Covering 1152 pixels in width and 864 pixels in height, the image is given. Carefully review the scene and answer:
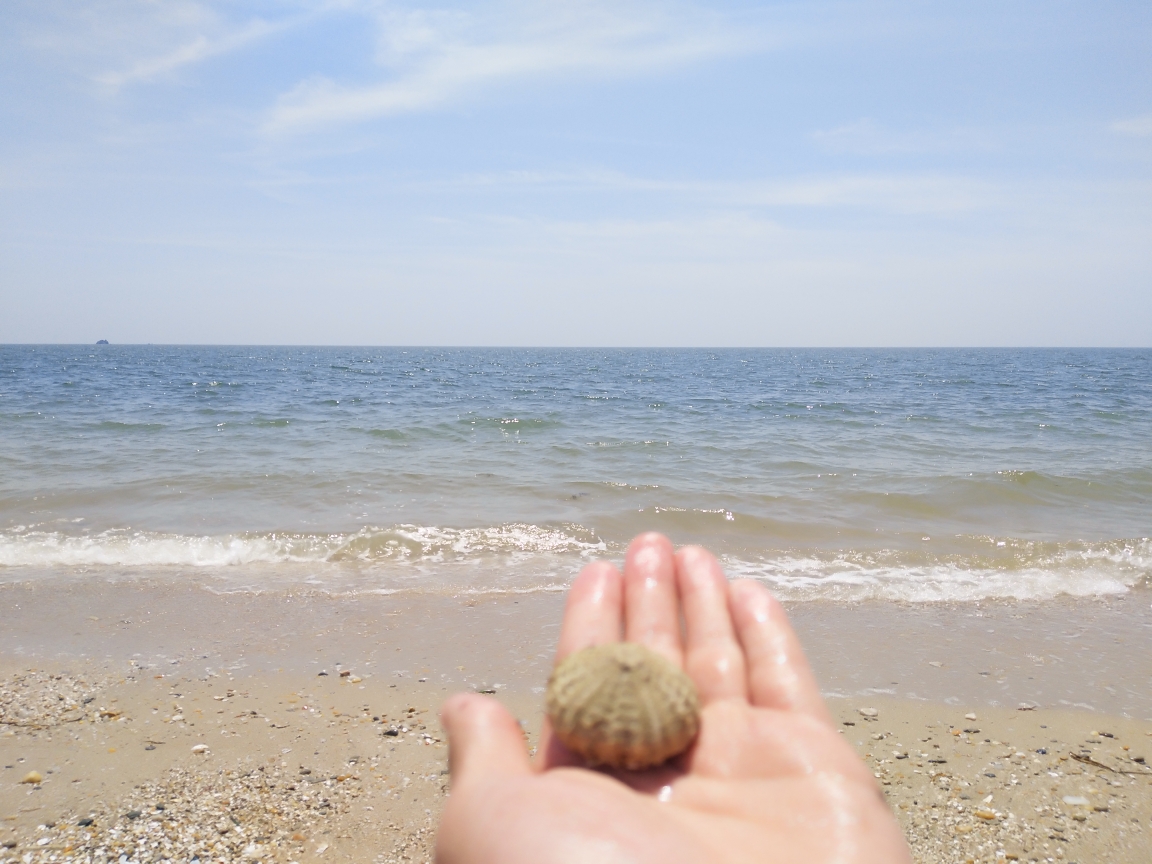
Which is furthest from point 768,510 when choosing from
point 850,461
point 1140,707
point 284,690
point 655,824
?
point 655,824

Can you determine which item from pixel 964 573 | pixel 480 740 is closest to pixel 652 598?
pixel 480 740

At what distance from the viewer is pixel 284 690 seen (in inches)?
214

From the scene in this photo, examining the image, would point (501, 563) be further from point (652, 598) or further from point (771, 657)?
point (771, 657)

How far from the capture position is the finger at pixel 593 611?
308 centimetres

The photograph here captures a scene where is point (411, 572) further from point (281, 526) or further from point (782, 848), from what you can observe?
point (782, 848)

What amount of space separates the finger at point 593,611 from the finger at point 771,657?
502mm

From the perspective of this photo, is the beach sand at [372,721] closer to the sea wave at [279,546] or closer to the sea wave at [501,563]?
the sea wave at [501,563]

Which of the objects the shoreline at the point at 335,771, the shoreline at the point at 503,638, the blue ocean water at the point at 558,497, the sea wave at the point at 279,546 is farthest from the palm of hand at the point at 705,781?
the sea wave at the point at 279,546

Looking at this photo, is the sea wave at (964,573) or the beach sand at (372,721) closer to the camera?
the beach sand at (372,721)

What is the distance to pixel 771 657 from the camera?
9.68 feet

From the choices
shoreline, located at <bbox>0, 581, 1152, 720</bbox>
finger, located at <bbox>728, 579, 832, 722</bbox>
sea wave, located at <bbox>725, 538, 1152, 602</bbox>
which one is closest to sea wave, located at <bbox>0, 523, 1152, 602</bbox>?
sea wave, located at <bbox>725, 538, 1152, 602</bbox>

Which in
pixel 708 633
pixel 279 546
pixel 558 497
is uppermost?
pixel 708 633

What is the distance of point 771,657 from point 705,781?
620 mm

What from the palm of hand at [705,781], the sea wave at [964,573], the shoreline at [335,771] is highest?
the palm of hand at [705,781]
